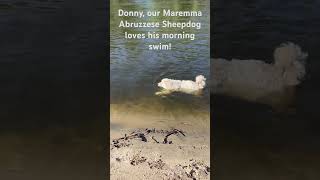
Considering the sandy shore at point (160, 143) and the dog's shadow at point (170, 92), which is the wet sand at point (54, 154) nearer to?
the sandy shore at point (160, 143)

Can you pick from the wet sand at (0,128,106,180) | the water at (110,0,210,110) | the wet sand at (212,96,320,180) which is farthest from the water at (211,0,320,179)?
the wet sand at (0,128,106,180)

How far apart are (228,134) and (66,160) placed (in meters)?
1.62

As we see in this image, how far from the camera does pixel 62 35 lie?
441 cm

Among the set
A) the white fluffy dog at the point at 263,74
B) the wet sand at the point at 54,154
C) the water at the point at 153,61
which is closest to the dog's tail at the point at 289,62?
the white fluffy dog at the point at 263,74

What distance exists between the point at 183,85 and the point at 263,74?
79 centimetres

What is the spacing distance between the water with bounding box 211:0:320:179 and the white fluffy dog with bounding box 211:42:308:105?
0.06 meters

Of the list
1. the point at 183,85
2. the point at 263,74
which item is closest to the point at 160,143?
the point at 183,85

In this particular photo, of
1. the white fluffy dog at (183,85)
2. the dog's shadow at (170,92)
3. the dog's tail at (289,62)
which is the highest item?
the dog's tail at (289,62)

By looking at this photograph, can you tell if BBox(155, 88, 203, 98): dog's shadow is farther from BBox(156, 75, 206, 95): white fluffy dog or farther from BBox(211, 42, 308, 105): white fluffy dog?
BBox(211, 42, 308, 105): white fluffy dog

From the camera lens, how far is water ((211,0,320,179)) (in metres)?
4.38

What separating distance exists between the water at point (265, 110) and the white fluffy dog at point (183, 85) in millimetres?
205

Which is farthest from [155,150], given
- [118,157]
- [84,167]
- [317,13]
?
[317,13]

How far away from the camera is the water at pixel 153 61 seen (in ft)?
14.3

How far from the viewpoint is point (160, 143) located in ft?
14.5
